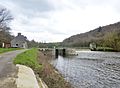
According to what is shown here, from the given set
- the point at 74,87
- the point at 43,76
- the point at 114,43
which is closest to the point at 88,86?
the point at 74,87

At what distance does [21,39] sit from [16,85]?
270 ft

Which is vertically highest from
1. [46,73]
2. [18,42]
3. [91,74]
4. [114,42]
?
[18,42]

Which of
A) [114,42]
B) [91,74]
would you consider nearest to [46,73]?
[91,74]

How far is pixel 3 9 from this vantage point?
67.8m

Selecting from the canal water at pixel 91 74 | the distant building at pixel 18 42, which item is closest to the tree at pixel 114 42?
the distant building at pixel 18 42

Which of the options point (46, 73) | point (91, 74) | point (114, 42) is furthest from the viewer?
point (114, 42)

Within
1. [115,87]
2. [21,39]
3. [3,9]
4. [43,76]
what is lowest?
[115,87]

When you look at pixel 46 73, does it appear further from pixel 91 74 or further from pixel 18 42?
pixel 18 42

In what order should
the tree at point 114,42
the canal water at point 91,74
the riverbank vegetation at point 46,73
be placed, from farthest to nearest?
1. the tree at point 114,42
2. the canal water at point 91,74
3. the riverbank vegetation at point 46,73

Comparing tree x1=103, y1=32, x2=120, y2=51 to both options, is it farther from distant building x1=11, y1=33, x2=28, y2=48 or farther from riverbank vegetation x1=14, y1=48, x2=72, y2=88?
riverbank vegetation x1=14, y1=48, x2=72, y2=88

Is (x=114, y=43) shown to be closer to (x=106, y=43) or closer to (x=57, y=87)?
Result: (x=106, y=43)

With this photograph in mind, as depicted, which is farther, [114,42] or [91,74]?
[114,42]

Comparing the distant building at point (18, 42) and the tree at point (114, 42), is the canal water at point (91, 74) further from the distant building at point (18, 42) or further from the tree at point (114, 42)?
the tree at point (114, 42)

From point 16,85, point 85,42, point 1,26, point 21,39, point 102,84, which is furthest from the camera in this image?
point 85,42
